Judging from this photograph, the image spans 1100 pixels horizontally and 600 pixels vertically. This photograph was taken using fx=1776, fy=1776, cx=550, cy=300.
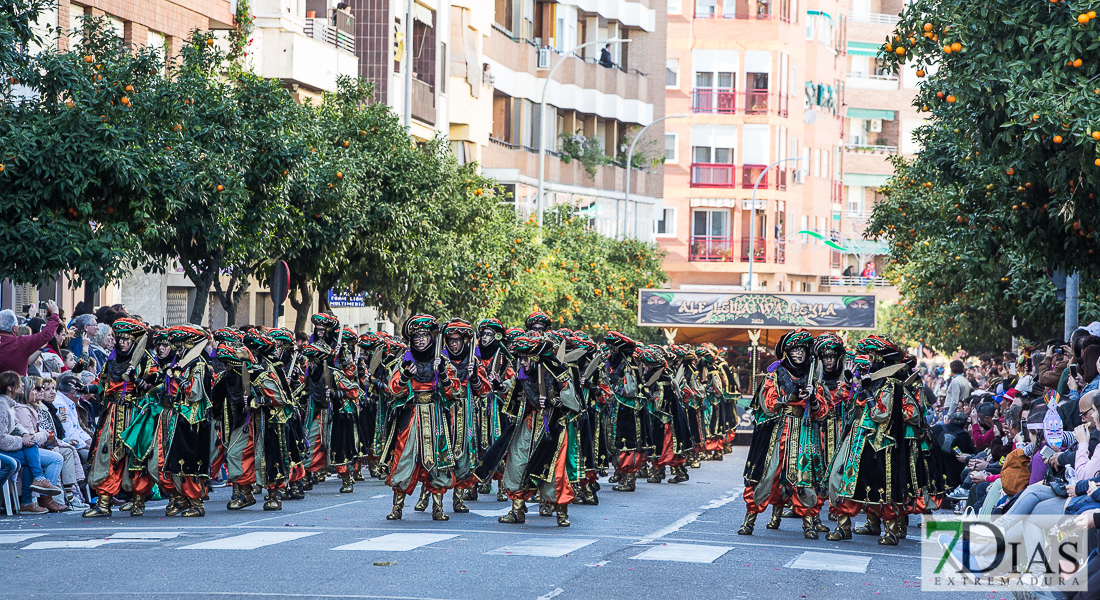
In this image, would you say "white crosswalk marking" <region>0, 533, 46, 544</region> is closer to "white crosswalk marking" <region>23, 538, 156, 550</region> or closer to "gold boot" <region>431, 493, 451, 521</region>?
"white crosswalk marking" <region>23, 538, 156, 550</region>

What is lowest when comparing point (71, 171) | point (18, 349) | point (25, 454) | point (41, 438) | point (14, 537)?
point (14, 537)

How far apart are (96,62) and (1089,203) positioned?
39.1ft

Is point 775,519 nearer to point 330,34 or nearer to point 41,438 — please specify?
point 41,438

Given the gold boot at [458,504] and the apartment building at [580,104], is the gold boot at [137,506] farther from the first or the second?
the apartment building at [580,104]

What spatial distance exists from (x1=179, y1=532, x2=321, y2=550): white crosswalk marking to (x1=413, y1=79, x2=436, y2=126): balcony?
1221 inches

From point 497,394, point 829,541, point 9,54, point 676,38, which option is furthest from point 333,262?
point 676,38

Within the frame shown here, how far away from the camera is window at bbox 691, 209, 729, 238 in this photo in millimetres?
79688

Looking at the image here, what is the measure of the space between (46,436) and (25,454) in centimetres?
27

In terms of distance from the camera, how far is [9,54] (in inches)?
681

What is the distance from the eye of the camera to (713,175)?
79.2 meters

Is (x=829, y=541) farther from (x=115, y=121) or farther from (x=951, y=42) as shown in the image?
(x=115, y=121)

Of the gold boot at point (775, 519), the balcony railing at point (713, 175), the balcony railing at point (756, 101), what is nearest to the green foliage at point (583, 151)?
the balcony railing at point (713, 175)

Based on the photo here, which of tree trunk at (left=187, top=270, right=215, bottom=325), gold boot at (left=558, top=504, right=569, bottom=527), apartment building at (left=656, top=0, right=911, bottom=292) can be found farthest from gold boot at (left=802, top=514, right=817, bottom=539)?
apartment building at (left=656, top=0, right=911, bottom=292)

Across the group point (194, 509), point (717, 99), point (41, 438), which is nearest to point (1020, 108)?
point (194, 509)
